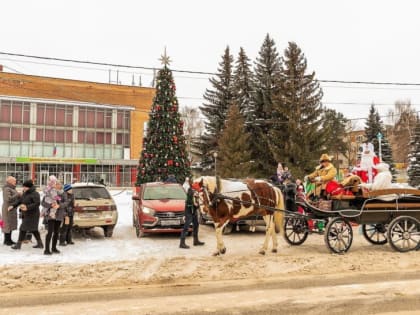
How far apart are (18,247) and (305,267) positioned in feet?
23.9

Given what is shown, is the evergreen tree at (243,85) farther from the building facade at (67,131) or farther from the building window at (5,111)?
the building window at (5,111)

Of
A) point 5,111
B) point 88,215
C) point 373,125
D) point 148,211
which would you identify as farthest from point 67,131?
point 148,211

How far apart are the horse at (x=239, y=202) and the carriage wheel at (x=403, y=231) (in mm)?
2780

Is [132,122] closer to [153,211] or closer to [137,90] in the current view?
[137,90]

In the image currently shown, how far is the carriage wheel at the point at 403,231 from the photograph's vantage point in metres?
10.6

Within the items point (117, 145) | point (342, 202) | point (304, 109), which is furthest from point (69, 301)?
point (117, 145)

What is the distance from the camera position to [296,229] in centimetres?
1187

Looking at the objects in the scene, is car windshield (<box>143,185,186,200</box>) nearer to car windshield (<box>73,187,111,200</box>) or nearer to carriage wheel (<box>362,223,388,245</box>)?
car windshield (<box>73,187,111,200</box>)

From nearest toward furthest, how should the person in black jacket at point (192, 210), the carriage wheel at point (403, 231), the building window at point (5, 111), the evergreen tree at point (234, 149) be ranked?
the carriage wheel at point (403, 231) < the person in black jacket at point (192, 210) < the evergreen tree at point (234, 149) < the building window at point (5, 111)

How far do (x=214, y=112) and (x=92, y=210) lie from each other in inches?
1251

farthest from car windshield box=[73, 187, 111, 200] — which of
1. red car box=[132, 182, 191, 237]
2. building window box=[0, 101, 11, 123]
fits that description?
building window box=[0, 101, 11, 123]

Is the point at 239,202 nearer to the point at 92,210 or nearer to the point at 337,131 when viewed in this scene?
the point at 92,210

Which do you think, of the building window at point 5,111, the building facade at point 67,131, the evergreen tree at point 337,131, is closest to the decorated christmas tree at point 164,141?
the building facade at point 67,131

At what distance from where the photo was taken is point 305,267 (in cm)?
898
